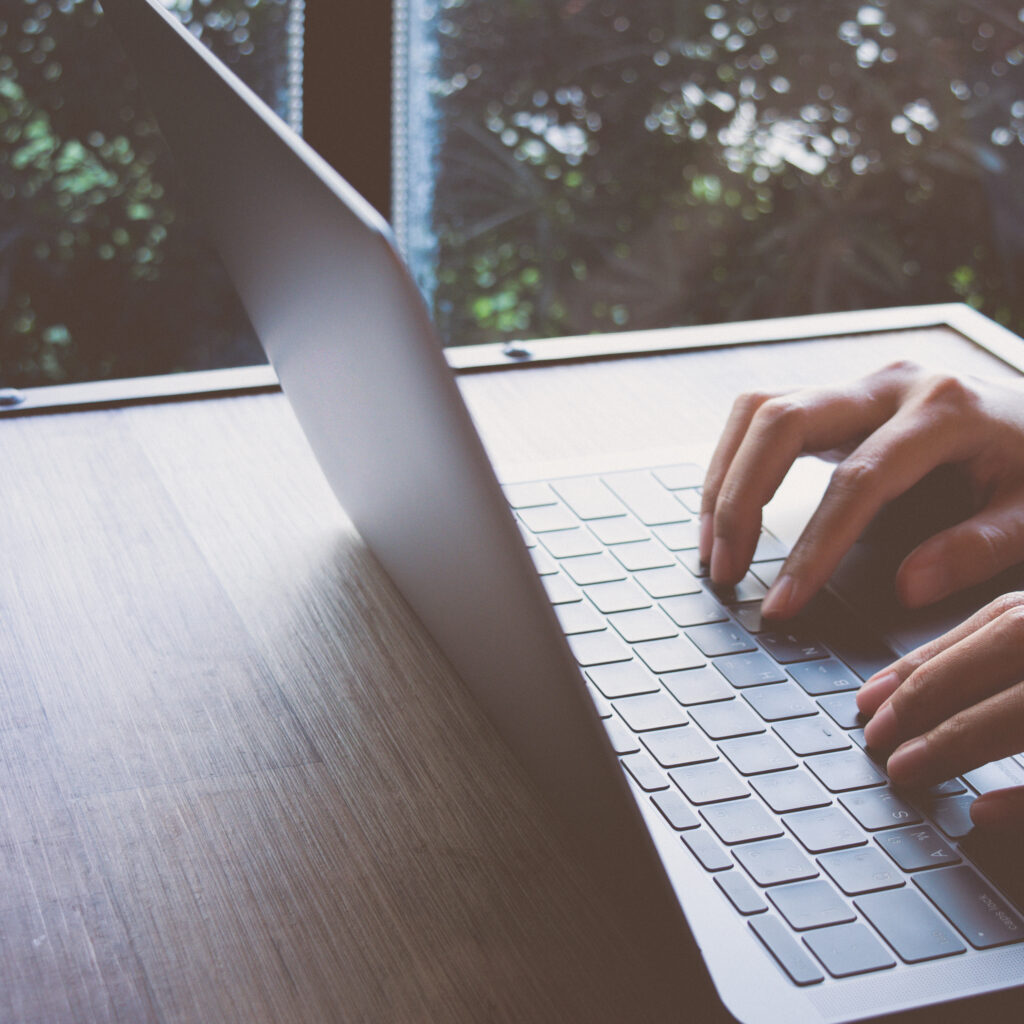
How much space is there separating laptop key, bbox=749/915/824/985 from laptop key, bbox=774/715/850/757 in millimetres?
109

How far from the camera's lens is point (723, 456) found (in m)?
0.70

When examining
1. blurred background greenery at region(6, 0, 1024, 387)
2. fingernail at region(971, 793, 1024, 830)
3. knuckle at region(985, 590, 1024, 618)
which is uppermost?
knuckle at region(985, 590, 1024, 618)

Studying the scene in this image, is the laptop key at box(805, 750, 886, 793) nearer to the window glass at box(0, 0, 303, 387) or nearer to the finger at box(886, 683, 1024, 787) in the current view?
the finger at box(886, 683, 1024, 787)

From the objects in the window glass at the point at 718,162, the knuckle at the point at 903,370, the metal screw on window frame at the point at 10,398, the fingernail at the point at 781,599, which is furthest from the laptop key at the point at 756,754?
the window glass at the point at 718,162

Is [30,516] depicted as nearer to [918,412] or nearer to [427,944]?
[427,944]

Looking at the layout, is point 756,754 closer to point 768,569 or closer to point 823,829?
point 823,829

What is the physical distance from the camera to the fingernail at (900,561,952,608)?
62 cm

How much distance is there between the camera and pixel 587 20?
1905 millimetres

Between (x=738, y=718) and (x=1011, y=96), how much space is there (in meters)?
2.01

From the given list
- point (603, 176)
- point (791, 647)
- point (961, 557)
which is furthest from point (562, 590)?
point (603, 176)

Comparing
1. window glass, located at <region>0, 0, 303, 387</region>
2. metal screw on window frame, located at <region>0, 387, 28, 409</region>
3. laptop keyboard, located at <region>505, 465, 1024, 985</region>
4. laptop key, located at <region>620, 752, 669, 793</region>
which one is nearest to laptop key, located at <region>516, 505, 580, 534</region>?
laptop keyboard, located at <region>505, 465, 1024, 985</region>

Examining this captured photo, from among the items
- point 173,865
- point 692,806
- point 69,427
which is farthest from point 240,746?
point 69,427

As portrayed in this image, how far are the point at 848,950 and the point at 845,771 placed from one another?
11 centimetres

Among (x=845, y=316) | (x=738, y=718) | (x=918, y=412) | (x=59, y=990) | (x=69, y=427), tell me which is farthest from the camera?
(x=845, y=316)
